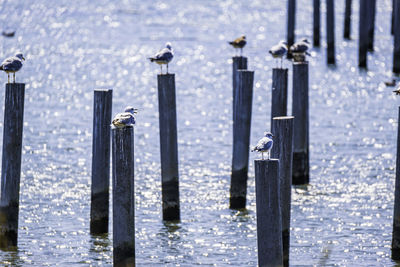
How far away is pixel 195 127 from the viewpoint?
20.6m

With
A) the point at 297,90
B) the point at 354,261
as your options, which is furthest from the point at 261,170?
the point at 297,90

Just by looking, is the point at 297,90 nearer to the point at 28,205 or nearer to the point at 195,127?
the point at 28,205

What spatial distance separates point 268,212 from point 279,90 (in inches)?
202

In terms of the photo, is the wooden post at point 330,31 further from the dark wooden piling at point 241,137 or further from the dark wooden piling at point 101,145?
the dark wooden piling at point 101,145

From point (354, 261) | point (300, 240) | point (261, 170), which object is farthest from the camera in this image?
point (300, 240)

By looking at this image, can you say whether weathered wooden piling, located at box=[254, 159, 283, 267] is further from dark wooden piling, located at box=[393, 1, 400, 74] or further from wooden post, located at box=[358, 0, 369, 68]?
wooden post, located at box=[358, 0, 369, 68]

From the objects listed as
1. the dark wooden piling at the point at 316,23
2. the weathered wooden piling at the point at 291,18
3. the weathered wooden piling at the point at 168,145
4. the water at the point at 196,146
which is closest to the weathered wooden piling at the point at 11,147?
the water at the point at 196,146

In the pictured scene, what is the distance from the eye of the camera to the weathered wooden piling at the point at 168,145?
1237cm

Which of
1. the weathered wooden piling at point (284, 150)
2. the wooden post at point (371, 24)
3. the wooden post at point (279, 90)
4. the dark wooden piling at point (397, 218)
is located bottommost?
the dark wooden piling at point (397, 218)

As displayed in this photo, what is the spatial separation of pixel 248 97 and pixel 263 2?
4338cm

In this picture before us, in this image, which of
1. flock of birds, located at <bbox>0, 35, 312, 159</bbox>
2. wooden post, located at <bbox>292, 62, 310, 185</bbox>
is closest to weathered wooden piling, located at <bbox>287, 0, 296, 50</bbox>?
flock of birds, located at <bbox>0, 35, 312, 159</bbox>

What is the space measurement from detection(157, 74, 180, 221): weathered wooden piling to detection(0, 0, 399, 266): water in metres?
0.33

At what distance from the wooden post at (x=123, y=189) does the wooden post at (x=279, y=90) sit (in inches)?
176

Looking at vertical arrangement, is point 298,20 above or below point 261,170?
above
